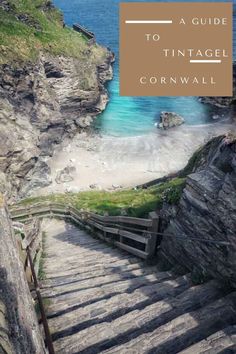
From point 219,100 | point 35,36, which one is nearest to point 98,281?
point 219,100

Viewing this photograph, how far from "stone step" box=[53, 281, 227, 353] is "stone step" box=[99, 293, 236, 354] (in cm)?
9

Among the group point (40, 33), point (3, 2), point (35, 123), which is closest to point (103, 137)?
point (35, 123)

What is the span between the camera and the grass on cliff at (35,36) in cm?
4109

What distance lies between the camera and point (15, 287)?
459 centimetres

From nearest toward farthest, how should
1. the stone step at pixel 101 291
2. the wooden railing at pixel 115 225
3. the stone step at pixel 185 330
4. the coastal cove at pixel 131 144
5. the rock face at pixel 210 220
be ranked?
1. the stone step at pixel 185 330
2. the rock face at pixel 210 220
3. the stone step at pixel 101 291
4. the wooden railing at pixel 115 225
5. the coastal cove at pixel 131 144

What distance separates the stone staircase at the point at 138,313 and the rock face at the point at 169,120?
119 ft

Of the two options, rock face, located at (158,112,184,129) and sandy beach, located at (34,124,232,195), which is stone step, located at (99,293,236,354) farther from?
rock face, located at (158,112,184,129)

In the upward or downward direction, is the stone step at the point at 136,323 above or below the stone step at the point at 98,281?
above

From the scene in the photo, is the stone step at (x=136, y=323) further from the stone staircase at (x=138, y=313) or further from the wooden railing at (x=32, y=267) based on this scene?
the wooden railing at (x=32, y=267)

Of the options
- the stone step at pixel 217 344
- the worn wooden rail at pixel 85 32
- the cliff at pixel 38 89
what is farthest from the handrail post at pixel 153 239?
the worn wooden rail at pixel 85 32

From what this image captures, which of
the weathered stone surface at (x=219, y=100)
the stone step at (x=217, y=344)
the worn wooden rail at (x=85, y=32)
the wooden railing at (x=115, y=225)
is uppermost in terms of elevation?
the worn wooden rail at (x=85, y=32)

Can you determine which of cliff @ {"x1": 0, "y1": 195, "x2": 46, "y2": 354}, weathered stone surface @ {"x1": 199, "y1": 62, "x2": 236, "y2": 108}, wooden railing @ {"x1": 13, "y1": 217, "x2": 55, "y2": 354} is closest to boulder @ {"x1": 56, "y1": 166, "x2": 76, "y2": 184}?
weathered stone surface @ {"x1": 199, "y1": 62, "x2": 236, "y2": 108}

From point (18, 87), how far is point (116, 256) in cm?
3209

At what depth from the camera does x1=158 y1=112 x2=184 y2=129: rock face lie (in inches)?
1705
